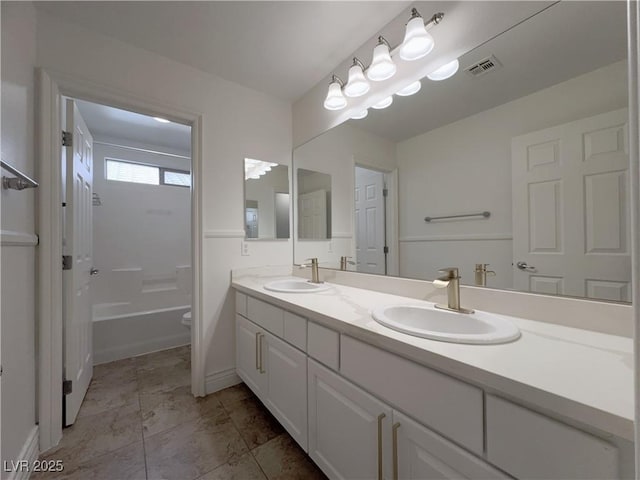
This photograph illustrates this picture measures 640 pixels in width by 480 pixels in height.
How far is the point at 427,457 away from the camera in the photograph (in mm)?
722

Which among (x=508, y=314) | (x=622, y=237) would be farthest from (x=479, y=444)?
(x=622, y=237)

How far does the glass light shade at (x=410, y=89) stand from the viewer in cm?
134

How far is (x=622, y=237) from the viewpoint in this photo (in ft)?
2.57

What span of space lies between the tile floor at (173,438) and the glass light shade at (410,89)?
1944 mm

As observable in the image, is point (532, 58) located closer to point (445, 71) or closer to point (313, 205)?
point (445, 71)

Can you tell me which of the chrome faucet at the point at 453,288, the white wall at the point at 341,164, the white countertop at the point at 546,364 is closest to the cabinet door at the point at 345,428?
the white countertop at the point at 546,364

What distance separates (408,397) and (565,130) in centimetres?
103

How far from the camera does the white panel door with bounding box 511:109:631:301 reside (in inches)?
31.2

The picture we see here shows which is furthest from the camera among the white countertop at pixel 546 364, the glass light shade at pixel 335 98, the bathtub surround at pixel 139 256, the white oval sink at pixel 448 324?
the bathtub surround at pixel 139 256

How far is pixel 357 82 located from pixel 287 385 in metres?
1.74

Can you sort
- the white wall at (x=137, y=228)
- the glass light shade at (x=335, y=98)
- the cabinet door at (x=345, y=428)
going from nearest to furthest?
the cabinet door at (x=345, y=428), the glass light shade at (x=335, y=98), the white wall at (x=137, y=228)

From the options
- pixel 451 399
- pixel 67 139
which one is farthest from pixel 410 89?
pixel 67 139

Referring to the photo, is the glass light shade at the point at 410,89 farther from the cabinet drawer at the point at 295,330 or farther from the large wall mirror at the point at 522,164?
the cabinet drawer at the point at 295,330

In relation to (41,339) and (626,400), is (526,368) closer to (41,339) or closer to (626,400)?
(626,400)
